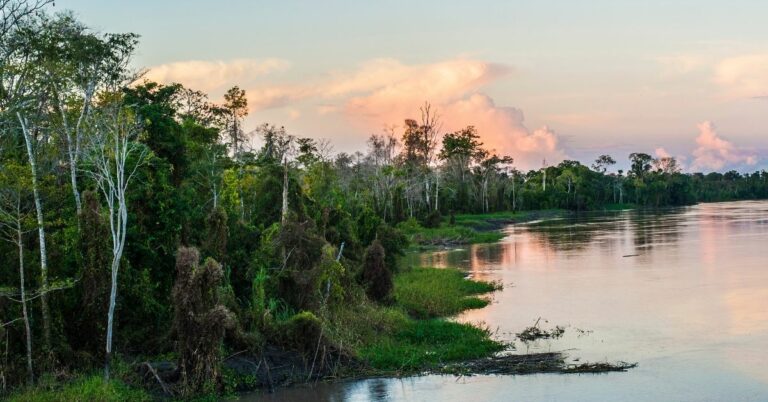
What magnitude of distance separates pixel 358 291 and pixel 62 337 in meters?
9.37

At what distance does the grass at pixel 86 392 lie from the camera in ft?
46.6

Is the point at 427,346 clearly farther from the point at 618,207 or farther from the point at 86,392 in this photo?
the point at 618,207

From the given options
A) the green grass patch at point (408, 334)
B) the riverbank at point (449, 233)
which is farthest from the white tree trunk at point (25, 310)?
the riverbank at point (449, 233)

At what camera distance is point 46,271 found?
1516cm

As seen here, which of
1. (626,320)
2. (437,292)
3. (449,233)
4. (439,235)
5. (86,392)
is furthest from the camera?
(449,233)

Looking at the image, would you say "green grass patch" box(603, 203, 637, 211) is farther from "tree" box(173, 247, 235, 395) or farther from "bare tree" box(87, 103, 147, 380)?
"tree" box(173, 247, 235, 395)

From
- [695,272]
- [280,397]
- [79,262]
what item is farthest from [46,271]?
[695,272]

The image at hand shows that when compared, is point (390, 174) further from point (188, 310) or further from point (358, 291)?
point (188, 310)

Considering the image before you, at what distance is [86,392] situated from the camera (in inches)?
566

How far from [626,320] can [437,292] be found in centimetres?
724

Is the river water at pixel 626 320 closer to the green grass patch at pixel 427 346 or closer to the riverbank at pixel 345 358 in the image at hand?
A: the riverbank at pixel 345 358

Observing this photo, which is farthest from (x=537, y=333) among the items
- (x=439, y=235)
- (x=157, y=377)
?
(x=439, y=235)

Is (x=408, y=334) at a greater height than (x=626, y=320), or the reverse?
(x=408, y=334)

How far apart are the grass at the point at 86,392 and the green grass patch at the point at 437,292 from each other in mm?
11002
